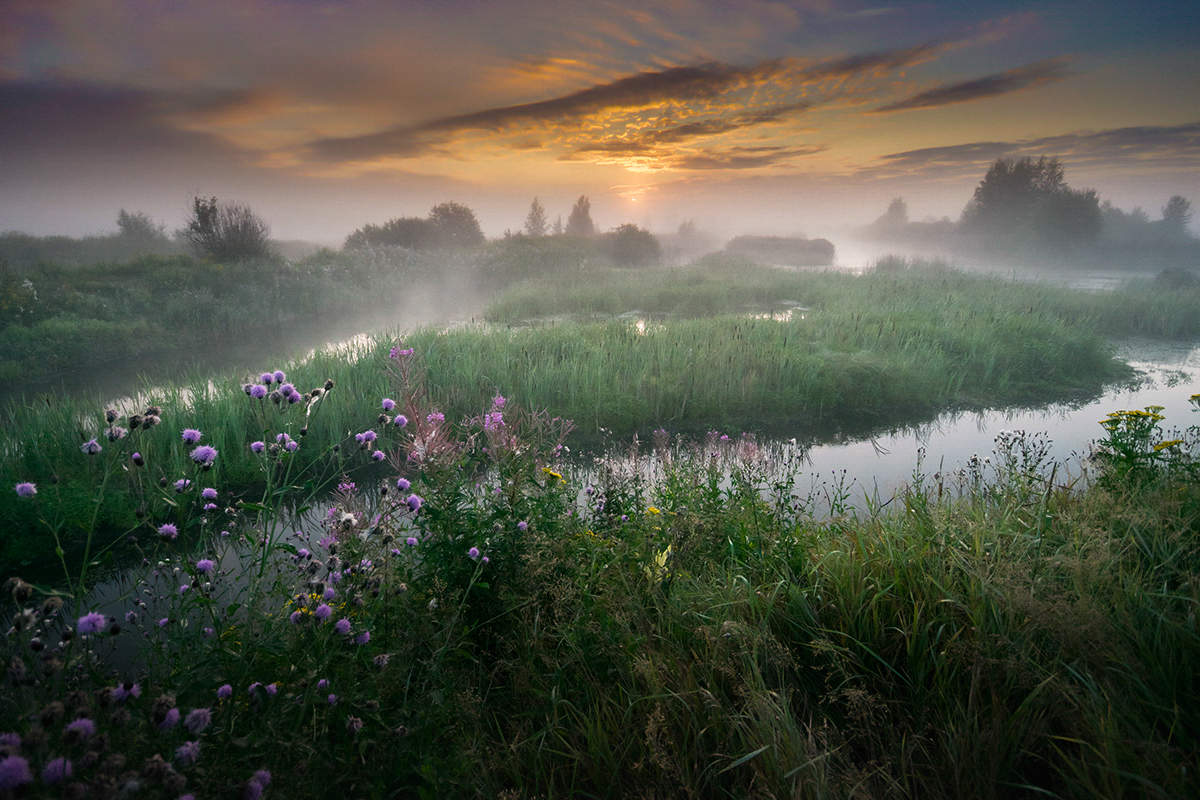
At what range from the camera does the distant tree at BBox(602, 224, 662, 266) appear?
3116cm

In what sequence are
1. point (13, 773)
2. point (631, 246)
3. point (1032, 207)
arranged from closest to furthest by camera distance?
1. point (13, 773)
2. point (1032, 207)
3. point (631, 246)

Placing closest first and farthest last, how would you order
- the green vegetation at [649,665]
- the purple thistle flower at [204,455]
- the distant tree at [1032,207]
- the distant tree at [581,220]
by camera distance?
the green vegetation at [649,665]
the purple thistle flower at [204,455]
the distant tree at [1032,207]
the distant tree at [581,220]

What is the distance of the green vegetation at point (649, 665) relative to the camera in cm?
147

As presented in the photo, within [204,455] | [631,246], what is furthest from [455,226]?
[204,455]

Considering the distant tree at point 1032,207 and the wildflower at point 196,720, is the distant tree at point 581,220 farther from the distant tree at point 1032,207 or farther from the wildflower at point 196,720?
the wildflower at point 196,720

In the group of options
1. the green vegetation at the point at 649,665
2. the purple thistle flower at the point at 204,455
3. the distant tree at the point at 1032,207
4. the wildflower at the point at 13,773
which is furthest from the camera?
the distant tree at the point at 1032,207

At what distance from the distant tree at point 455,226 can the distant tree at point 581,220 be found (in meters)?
13.1

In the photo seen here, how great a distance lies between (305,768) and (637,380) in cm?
636

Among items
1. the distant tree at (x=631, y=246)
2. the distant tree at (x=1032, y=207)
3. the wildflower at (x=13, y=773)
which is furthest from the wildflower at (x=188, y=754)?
the distant tree at (x=1032, y=207)

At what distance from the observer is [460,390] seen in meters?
6.93

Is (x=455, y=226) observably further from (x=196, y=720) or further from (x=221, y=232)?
(x=196, y=720)

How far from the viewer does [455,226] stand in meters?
32.2

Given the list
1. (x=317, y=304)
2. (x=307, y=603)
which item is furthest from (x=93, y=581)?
(x=317, y=304)

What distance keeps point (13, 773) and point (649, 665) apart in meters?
1.66
